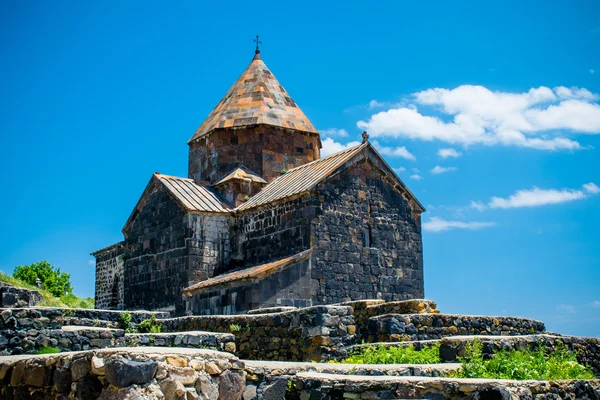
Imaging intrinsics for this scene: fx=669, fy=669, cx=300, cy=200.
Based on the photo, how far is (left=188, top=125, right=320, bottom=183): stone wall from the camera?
18406 mm

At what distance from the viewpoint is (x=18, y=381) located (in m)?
4.63

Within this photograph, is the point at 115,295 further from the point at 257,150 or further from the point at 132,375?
the point at 132,375

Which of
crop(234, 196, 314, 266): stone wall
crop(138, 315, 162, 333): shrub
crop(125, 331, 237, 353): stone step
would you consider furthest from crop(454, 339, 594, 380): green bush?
crop(234, 196, 314, 266): stone wall

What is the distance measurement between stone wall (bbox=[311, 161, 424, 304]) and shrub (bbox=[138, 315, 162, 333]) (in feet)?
15.1

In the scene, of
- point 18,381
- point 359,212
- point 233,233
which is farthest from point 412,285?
point 18,381

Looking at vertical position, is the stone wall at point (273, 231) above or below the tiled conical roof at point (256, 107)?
below

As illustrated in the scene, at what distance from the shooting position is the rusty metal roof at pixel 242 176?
58.1ft

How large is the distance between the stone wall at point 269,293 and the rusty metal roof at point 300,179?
6.28ft

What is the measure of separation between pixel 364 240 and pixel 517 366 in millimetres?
9610

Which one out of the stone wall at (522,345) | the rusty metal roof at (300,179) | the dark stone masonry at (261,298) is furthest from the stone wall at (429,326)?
the rusty metal roof at (300,179)

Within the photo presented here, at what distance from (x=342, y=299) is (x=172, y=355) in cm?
1073

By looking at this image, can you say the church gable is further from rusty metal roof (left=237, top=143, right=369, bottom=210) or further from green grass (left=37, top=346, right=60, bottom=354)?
green grass (left=37, top=346, right=60, bottom=354)

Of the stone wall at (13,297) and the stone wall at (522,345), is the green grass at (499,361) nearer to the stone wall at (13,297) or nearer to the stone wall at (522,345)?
the stone wall at (522,345)

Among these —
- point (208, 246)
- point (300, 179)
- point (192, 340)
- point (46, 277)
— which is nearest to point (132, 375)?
point (192, 340)
